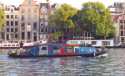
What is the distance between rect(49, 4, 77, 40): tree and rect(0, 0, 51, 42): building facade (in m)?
3.80

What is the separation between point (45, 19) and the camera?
104875mm

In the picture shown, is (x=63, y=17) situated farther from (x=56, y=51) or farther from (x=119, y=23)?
(x=56, y=51)

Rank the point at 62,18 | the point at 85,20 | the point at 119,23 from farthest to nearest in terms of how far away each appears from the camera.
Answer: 1. the point at 119,23
2. the point at 62,18
3. the point at 85,20

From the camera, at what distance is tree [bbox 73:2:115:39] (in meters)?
98.6

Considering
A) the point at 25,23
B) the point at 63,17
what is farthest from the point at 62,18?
the point at 25,23

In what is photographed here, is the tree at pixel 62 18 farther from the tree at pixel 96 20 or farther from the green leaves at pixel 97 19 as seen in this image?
the green leaves at pixel 97 19

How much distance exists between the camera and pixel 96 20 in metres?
98.8

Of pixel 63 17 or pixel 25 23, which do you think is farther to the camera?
pixel 25 23

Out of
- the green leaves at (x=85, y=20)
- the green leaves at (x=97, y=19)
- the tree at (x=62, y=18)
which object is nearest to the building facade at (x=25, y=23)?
the tree at (x=62, y=18)

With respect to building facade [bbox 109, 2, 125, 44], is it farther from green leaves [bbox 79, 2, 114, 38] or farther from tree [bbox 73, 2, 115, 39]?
green leaves [bbox 79, 2, 114, 38]

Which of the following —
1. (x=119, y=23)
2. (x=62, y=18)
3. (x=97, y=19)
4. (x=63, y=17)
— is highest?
(x=63, y=17)

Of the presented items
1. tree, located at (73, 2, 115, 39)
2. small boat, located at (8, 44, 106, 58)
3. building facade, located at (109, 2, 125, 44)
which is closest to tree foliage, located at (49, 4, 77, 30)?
tree, located at (73, 2, 115, 39)

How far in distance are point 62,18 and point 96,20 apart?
19.4 ft

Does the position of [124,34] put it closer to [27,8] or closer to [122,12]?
[122,12]
